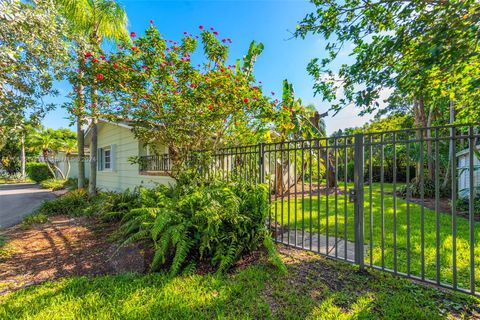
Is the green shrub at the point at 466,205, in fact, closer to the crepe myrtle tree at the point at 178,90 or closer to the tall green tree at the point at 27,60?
Result: the crepe myrtle tree at the point at 178,90

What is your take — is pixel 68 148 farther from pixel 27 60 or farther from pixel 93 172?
pixel 27 60

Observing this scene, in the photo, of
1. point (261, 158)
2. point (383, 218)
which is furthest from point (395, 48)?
point (261, 158)

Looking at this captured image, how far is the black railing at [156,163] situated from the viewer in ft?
25.0

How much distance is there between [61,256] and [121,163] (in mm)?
7076

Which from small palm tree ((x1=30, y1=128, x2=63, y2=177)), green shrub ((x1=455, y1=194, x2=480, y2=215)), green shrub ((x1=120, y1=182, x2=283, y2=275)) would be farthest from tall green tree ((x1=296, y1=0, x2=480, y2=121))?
small palm tree ((x1=30, y1=128, x2=63, y2=177))

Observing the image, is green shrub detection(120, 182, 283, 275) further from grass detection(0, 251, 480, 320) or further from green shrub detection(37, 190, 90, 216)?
green shrub detection(37, 190, 90, 216)

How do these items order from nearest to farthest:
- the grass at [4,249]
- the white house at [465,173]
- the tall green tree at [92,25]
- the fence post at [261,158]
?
the grass at [4,249], the fence post at [261,158], the tall green tree at [92,25], the white house at [465,173]

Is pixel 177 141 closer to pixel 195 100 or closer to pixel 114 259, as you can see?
pixel 195 100

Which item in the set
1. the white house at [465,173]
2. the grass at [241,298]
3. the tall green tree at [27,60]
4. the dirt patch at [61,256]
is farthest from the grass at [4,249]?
the white house at [465,173]

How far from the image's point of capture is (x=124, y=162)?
34.1 ft

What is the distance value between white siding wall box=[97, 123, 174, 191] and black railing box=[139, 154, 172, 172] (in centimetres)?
33

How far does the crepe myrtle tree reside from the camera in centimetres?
497

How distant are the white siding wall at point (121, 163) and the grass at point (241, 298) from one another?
5.25 metres

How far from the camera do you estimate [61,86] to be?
5309 mm
